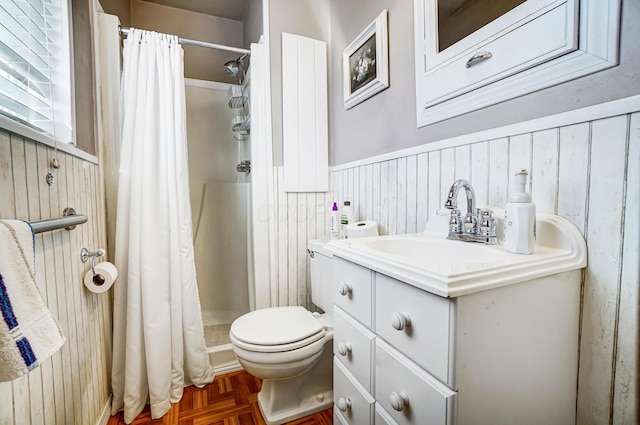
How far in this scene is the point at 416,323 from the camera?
56 cm

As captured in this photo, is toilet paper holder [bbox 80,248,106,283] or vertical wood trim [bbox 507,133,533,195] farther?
toilet paper holder [bbox 80,248,106,283]

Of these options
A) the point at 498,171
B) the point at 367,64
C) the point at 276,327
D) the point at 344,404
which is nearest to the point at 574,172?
the point at 498,171

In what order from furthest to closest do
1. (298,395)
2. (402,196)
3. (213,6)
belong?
1. (213,6)
2. (298,395)
3. (402,196)

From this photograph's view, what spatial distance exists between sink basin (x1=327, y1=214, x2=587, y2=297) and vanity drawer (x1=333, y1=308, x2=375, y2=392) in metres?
0.19

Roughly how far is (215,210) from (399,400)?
6.29ft

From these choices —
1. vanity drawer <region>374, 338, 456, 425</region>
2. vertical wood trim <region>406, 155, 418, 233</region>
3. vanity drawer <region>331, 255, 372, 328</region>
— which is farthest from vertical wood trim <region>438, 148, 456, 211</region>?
vanity drawer <region>374, 338, 456, 425</region>

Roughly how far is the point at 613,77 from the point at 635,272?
1.37 ft

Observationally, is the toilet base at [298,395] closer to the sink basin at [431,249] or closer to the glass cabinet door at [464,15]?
the sink basin at [431,249]

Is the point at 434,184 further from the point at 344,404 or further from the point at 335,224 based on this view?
the point at 344,404

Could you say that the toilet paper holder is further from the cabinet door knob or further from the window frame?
the cabinet door knob

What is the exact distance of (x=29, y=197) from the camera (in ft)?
2.41

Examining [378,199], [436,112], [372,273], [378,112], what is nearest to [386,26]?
[378,112]

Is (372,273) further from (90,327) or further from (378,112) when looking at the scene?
(90,327)

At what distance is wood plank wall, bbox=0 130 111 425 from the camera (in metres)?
0.67
